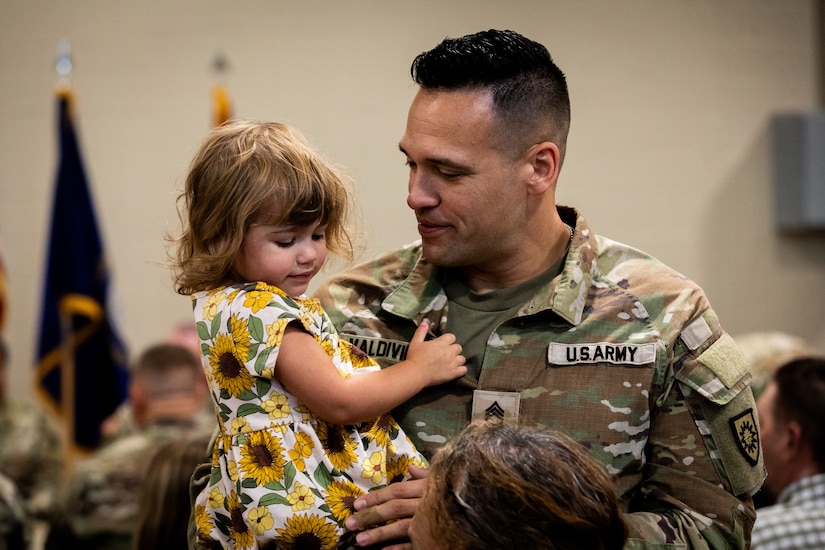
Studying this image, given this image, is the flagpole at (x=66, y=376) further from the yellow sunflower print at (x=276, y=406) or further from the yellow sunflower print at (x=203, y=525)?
the yellow sunflower print at (x=276, y=406)

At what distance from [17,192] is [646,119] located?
3965 millimetres

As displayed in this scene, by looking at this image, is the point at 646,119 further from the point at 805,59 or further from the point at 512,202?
the point at 512,202

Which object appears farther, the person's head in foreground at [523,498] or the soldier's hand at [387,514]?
the soldier's hand at [387,514]

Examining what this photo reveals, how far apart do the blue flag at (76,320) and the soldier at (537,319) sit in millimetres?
3870

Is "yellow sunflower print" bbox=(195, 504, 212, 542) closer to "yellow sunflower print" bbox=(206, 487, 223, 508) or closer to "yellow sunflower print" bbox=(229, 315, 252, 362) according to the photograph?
"yellow sunflower print" bbox=(206, 487, 223, 508)

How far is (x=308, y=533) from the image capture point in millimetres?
1788

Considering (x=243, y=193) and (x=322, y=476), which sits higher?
(x=243, y=193)

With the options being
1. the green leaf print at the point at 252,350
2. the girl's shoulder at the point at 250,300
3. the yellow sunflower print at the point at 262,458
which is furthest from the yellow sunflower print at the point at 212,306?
the yellow sunflower print at the point at 262,458

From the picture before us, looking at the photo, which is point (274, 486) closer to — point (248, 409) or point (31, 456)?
point (248, 409)

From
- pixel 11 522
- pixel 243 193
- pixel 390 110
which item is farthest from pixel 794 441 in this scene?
pixel 390 110

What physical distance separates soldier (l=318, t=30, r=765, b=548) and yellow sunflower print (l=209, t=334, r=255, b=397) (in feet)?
0.97

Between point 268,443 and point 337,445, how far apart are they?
128 millimetres

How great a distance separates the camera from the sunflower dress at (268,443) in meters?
1.78

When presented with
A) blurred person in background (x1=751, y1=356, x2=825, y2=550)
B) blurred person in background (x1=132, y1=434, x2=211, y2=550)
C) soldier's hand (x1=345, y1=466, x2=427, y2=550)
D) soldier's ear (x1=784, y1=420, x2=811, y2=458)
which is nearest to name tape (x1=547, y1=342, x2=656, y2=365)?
soldier's hand (x1=345, y1=466, x2=427, y2=550)
